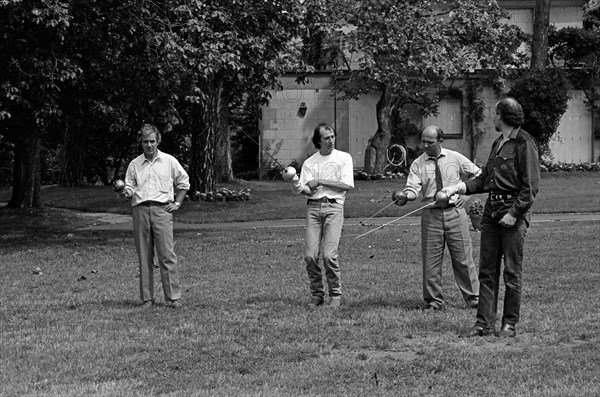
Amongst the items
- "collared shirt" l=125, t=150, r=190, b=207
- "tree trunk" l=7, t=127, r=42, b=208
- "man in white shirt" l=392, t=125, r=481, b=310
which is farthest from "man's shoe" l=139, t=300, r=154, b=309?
"tree trunk" l=7, t=127, r=42, b=208

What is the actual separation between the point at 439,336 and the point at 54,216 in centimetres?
1805

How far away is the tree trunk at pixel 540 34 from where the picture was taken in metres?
35.9

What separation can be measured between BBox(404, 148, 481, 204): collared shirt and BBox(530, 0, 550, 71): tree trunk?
26.9m

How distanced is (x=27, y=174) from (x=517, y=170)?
2075 centimetres

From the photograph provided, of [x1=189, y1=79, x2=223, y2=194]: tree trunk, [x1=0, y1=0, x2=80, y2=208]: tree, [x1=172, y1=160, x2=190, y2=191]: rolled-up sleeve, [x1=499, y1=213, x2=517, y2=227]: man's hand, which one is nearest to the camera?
[x1=499, y1=213, x2=517, y2=227]: man's hand

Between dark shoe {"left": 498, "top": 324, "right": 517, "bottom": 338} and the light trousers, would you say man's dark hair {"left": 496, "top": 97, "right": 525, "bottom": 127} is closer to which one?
dark shoe {"left": 498, "top": 324, "right": 517, "bottom": 338}

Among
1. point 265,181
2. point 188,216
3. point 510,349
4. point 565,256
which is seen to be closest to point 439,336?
point 510,349

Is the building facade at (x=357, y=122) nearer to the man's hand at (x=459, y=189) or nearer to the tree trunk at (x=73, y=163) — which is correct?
the tree trunk at (x=73, y=163)

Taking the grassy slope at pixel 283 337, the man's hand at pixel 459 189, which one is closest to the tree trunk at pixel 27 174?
the grassy slope at pixel 283 337

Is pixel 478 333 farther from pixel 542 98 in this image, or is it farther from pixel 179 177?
pixel 542 98

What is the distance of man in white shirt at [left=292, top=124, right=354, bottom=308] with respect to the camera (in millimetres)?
10625

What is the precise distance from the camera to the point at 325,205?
1067 centimetres

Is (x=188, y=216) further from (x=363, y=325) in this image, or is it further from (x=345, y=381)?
(x=345, y=381)

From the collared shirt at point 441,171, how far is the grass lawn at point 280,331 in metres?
1.24
